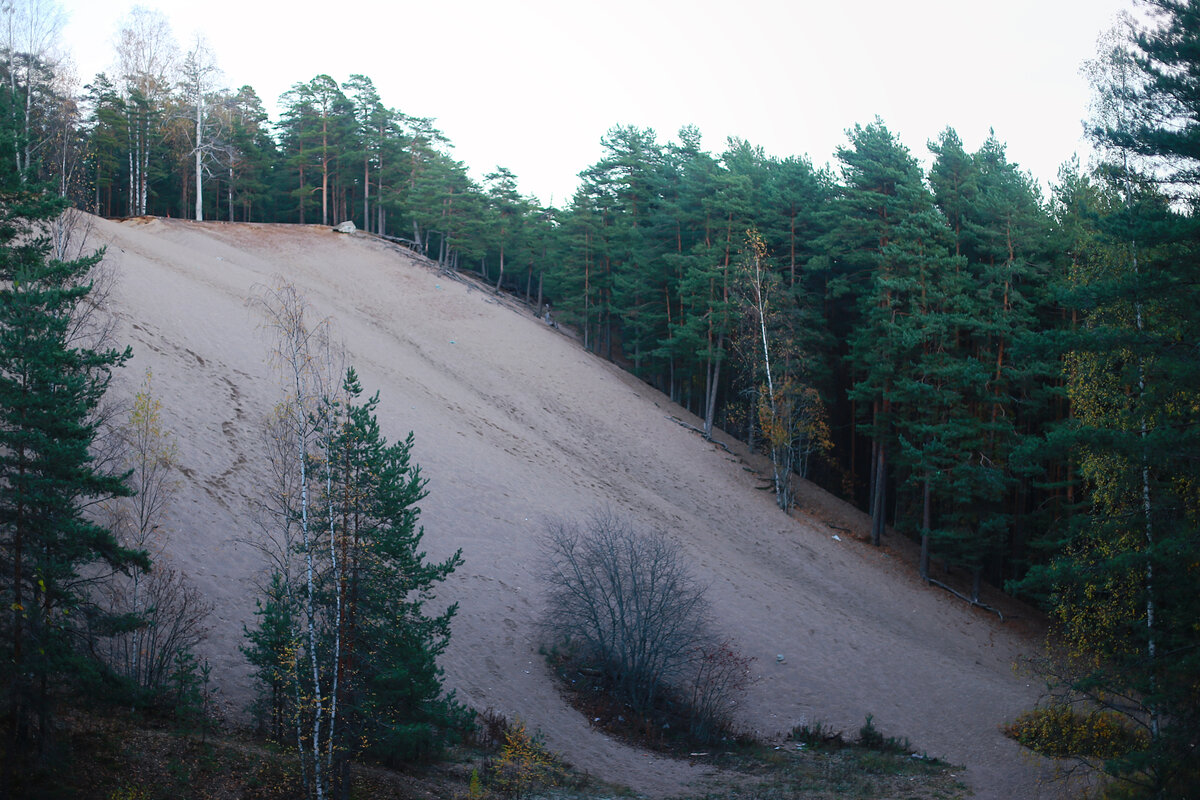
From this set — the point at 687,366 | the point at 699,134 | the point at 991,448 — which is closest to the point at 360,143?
the point at 699,134

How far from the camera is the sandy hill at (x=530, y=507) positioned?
18.3 m

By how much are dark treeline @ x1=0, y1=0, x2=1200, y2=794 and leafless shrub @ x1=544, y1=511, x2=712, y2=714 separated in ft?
26.0

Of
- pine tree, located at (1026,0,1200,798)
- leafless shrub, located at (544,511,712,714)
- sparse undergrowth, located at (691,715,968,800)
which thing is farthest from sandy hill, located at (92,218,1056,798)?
pine tree, located at (1026,0,1200,798)

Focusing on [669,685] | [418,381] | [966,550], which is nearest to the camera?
[669,685]

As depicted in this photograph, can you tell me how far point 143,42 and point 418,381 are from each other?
3627 centimetres

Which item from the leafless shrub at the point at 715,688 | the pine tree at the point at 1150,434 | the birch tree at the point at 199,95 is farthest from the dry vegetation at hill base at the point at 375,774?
the birch tree at the point at 199,95

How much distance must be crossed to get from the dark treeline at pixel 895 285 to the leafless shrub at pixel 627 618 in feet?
26.0

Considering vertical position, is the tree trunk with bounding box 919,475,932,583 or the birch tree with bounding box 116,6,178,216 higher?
the birch tree with bounding box 116,6,178,216

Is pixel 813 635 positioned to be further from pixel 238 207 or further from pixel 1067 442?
pixel 238 207

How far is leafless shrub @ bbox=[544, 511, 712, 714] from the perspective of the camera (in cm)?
1867

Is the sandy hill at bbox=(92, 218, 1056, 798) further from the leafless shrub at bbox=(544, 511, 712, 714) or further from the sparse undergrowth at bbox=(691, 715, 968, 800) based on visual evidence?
the leafless shrub at bbox=(544, 511, 712, 714)

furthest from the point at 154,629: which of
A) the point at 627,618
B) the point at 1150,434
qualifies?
the point at 1150,434

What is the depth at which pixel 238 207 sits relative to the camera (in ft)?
210

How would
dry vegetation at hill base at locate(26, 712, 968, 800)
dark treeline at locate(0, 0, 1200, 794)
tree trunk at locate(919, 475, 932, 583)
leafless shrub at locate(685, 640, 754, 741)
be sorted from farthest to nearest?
tree trunk at locate(919, 475, 932, 583), leafless shrub at locate(685, 640, 754, 741), dark treeline at locate(0, 0, 1200, 794), dry vegetation at hill base at locate(26, 712, 968, 800)
